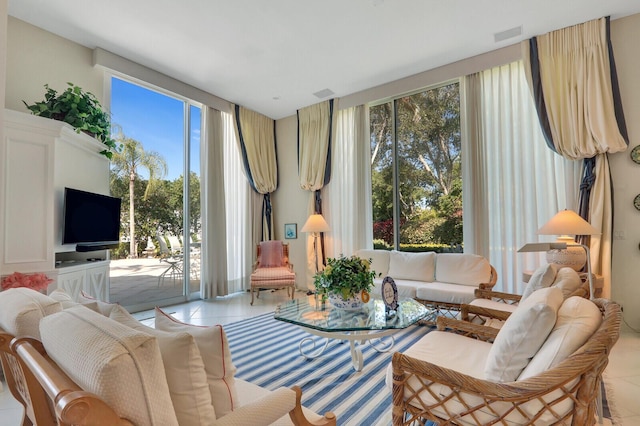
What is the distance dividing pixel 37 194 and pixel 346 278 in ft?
9.70

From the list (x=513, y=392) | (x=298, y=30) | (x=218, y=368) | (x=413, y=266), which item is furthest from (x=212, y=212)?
(x=513, y=392)

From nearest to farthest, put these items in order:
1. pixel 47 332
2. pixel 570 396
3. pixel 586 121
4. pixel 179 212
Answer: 1. pixel 47 332
2. pixel 570 396
3. pixel 586 121
4. pixel 179 212

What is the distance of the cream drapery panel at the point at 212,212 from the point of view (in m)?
5.42

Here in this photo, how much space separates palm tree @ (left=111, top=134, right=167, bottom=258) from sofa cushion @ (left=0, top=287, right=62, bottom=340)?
3.64m

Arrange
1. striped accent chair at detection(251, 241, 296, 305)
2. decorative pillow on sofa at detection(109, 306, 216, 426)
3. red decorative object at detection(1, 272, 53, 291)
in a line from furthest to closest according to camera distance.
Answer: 1. striped accent chair at detection(251, 241, 296, 305)
2. red decorative object at detection(1, 272, 53, 291)
3. decorative pillow on sofa at detection(109, 306, 216, 426)

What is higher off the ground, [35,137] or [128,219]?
[35,137]

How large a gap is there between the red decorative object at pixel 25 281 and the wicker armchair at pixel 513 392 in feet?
9.93

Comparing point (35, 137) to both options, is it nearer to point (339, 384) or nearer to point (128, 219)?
point (128, 219)

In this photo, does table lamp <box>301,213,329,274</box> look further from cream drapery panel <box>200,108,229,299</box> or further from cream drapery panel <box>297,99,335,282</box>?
cream drapery panel <box>200,108,229,299</box>

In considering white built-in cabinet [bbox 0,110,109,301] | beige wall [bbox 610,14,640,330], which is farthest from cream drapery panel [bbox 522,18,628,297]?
white built-in cabinet [bbox 0,110,109,301]

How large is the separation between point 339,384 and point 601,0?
4524 millimetres

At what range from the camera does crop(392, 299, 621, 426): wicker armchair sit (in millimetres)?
1172

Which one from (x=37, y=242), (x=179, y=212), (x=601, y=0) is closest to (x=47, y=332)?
(x=37, y=242)

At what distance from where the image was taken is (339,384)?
246 cm
